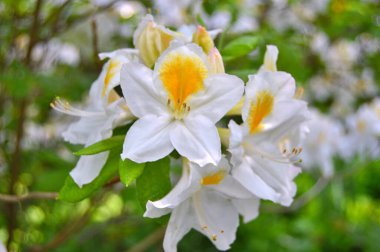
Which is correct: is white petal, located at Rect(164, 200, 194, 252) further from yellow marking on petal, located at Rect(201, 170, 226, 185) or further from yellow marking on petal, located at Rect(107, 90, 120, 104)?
yellow marking on petal, located at Rect(107, 90, 120, 104)

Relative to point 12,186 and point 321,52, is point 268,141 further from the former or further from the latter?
point 321,52

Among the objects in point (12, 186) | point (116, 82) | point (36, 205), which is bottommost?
point (36, 205)

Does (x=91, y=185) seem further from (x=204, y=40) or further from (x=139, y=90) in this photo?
(x=204, y=40)

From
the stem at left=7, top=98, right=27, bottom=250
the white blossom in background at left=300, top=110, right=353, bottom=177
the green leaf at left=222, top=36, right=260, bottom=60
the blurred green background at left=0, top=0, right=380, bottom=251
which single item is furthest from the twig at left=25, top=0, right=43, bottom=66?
the white blossom in background at left=300, top=110, right=353, bottom=177

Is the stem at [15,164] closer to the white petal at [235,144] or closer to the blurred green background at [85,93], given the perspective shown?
the blurred green background at [85,93]

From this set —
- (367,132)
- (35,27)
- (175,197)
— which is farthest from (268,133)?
(367,132)

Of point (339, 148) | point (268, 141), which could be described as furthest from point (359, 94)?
point (268, 141)
